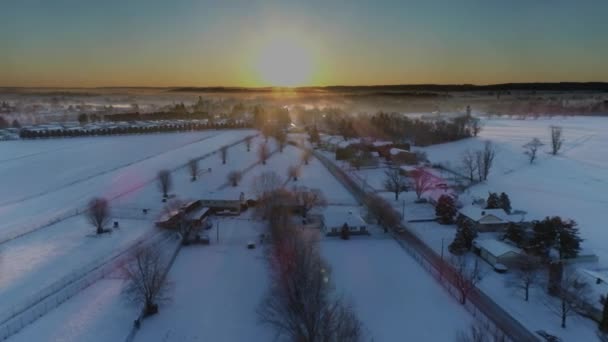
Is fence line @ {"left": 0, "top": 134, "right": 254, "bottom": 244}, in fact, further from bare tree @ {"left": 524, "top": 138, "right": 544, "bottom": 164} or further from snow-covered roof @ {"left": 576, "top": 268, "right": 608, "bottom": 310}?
bare tree @ {"left": 524, "top": 138, "right": 544, "bottom": 164}

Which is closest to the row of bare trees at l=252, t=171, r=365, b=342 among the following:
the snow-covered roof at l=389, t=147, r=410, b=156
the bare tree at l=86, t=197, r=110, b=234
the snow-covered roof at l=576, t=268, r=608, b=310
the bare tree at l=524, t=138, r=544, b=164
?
the snow-covered roof at l=576, t=268, r=608, b=310

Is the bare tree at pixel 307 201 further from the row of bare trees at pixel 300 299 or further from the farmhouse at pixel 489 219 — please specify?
the farmhouse at pixel 489 219

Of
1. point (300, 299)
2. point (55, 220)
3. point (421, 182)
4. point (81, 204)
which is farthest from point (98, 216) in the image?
point (421, 182)

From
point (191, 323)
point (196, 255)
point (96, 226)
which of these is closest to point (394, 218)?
point (196, 255)

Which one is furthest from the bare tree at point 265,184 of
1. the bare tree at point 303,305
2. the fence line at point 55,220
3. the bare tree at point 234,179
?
the bare tree at point 303,305

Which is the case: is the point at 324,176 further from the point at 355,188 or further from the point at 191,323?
the point at 191,323

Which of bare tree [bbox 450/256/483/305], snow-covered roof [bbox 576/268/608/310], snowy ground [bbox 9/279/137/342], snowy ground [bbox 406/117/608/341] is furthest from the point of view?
bare tree [bbox 450/256/483/305]

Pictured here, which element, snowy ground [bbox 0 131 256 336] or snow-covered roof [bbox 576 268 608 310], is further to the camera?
snowy ground [bbox 0 131 256 336]
